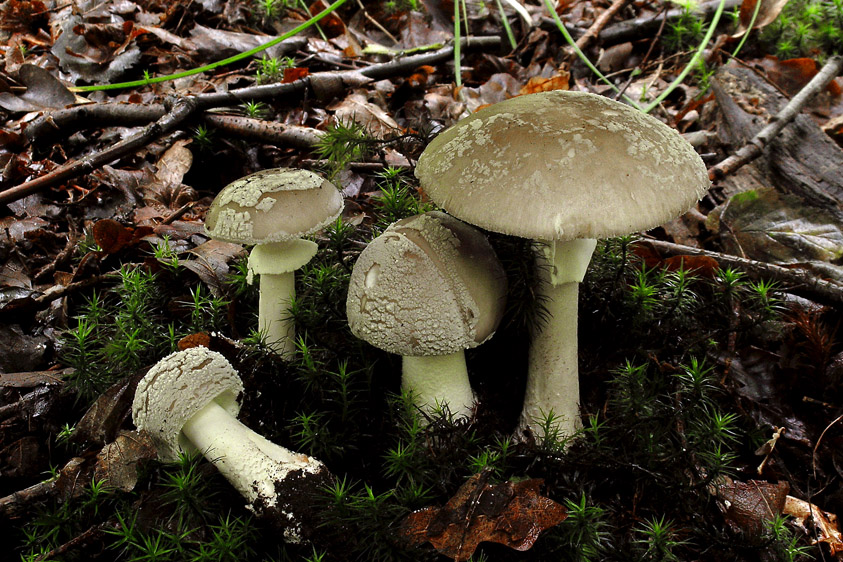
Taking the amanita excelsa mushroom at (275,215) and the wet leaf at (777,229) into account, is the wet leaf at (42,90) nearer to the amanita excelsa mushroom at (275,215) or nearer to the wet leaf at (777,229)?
the amanita excelsa mushroom at (275,215)

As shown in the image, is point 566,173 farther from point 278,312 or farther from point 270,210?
point 278,312

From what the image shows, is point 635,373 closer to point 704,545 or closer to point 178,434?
point 704,545

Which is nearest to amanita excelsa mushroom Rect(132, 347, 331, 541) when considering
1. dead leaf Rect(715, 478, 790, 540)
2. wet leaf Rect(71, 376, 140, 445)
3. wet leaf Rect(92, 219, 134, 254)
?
wet leaf Rect(71, 376, 140, 445)

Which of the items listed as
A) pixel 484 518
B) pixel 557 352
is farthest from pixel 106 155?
pixel 484 518

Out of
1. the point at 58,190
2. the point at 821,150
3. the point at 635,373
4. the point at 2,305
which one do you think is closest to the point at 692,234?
the point at 821,150

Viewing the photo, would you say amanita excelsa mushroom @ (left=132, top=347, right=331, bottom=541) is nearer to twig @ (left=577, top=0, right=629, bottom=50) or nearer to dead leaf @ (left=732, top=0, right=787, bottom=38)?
twig @ (left=577, top=0, right=629, bottom=50)

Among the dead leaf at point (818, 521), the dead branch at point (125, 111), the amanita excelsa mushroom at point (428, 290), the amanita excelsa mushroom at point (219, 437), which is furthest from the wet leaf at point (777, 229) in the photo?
the dead branch at point (125, 111)

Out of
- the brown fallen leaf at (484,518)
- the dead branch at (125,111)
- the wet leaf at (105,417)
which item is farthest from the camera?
the dead branch at (125,111)
